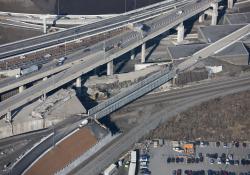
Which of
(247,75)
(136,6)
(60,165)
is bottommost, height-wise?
(60,165)

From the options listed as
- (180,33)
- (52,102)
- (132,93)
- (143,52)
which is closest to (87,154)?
(52,102)

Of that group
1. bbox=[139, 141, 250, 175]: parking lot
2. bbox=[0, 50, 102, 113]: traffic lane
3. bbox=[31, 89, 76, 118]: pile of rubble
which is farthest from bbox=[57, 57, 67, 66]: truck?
bbox=[139, 141, 250, 175]: parking lot

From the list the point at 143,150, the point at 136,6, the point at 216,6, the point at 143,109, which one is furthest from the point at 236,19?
the point at 143,150

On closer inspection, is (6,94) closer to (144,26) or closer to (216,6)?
(144,26)

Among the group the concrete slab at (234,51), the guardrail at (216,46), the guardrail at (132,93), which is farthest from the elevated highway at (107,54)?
the concrete slab at (234,51)

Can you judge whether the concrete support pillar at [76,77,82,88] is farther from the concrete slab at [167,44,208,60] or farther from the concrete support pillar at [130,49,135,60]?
the concrete slab at [167,44,208,60]

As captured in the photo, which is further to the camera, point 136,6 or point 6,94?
point 136,6
